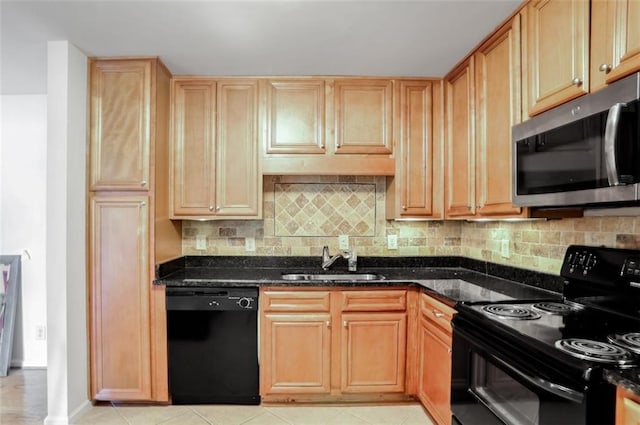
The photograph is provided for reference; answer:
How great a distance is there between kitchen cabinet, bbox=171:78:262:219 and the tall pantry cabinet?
0.27m

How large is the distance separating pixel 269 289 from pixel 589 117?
192 centimetres

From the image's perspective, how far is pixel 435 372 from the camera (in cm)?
216

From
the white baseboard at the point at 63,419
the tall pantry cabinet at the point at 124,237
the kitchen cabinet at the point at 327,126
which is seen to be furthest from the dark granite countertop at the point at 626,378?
the white baseboard at the point at 63,419

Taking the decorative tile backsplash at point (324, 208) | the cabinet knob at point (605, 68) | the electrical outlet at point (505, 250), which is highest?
the cabinet knob at point (605, 68)

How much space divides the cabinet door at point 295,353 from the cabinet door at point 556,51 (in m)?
1.76

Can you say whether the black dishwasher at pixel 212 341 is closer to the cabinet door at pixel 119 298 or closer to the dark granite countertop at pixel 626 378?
the cabinet door at pixel 119 298

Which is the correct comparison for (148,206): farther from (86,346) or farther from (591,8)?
(591,8)

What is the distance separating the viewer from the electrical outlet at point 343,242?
300 centimetres

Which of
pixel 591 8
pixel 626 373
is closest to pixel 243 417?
pixel 626 373

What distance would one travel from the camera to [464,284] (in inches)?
92.7

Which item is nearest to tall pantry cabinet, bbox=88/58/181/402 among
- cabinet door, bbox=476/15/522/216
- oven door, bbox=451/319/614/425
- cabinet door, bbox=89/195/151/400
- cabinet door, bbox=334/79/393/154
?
cabinet door, bbox=89/195/151/400

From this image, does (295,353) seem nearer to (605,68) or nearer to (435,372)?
(435,372)

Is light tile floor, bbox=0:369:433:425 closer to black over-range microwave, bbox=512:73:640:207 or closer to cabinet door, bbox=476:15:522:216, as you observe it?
cabinet door, bbox=476:15:522:216

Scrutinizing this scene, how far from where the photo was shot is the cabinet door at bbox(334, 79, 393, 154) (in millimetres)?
2715
